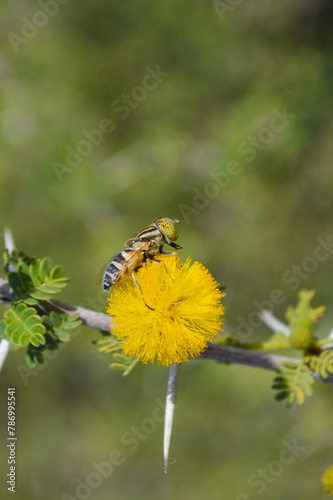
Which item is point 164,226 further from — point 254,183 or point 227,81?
point 227,81

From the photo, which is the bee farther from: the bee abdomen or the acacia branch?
the acacia branch

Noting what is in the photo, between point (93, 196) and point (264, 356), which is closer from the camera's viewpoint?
point (264, 356)

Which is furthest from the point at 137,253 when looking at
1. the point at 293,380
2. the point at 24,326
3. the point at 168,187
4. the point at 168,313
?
the point at 168,187

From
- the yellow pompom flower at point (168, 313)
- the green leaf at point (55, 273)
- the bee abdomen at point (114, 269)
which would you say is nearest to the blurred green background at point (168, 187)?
the green leaf at point (55, 273)

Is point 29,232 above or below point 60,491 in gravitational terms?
above

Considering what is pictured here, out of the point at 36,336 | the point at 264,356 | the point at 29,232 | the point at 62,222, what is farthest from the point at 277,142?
the point at 36,336

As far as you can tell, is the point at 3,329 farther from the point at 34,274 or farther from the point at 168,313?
the point at 168,313
